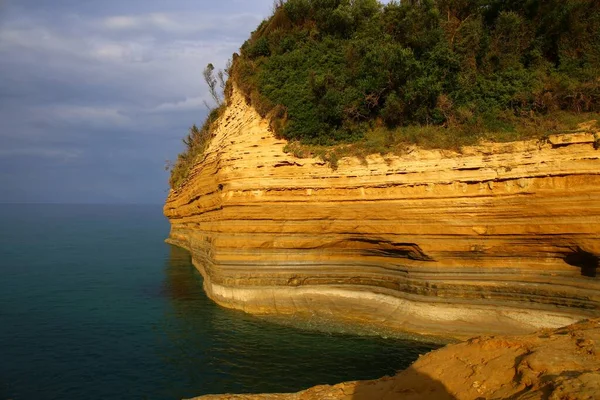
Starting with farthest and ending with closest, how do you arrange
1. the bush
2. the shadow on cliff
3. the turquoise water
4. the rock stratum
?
the bush → the rock stratum → the turquoise water → the shadow on cliff

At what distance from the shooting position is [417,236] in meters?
13.8

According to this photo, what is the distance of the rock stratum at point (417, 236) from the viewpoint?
473 inches

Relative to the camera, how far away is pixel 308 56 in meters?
20.6

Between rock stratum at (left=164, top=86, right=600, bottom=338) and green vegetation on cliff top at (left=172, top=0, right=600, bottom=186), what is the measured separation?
1.48m

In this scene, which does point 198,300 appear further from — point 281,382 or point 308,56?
point 308,56

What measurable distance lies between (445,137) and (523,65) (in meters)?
5.86

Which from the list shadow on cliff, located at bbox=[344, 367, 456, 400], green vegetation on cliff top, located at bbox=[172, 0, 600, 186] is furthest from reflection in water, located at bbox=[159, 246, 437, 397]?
green vegetation on cliff top, located at bbox=[172, 0, 600, 186]

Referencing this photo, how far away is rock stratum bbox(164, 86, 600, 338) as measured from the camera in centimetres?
1202

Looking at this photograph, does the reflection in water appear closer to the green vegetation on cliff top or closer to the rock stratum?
Result: the rock stratum

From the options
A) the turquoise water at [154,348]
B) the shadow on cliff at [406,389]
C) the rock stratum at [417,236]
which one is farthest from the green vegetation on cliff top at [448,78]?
the shadow on cliff at [406,389]

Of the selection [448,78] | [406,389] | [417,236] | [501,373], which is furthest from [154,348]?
[448,78]

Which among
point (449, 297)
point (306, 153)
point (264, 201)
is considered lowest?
point (449, 297)

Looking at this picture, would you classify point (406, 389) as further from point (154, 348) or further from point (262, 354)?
point (154, 348)

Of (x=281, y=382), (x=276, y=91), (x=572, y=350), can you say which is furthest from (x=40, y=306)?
(x=572, y=350)
